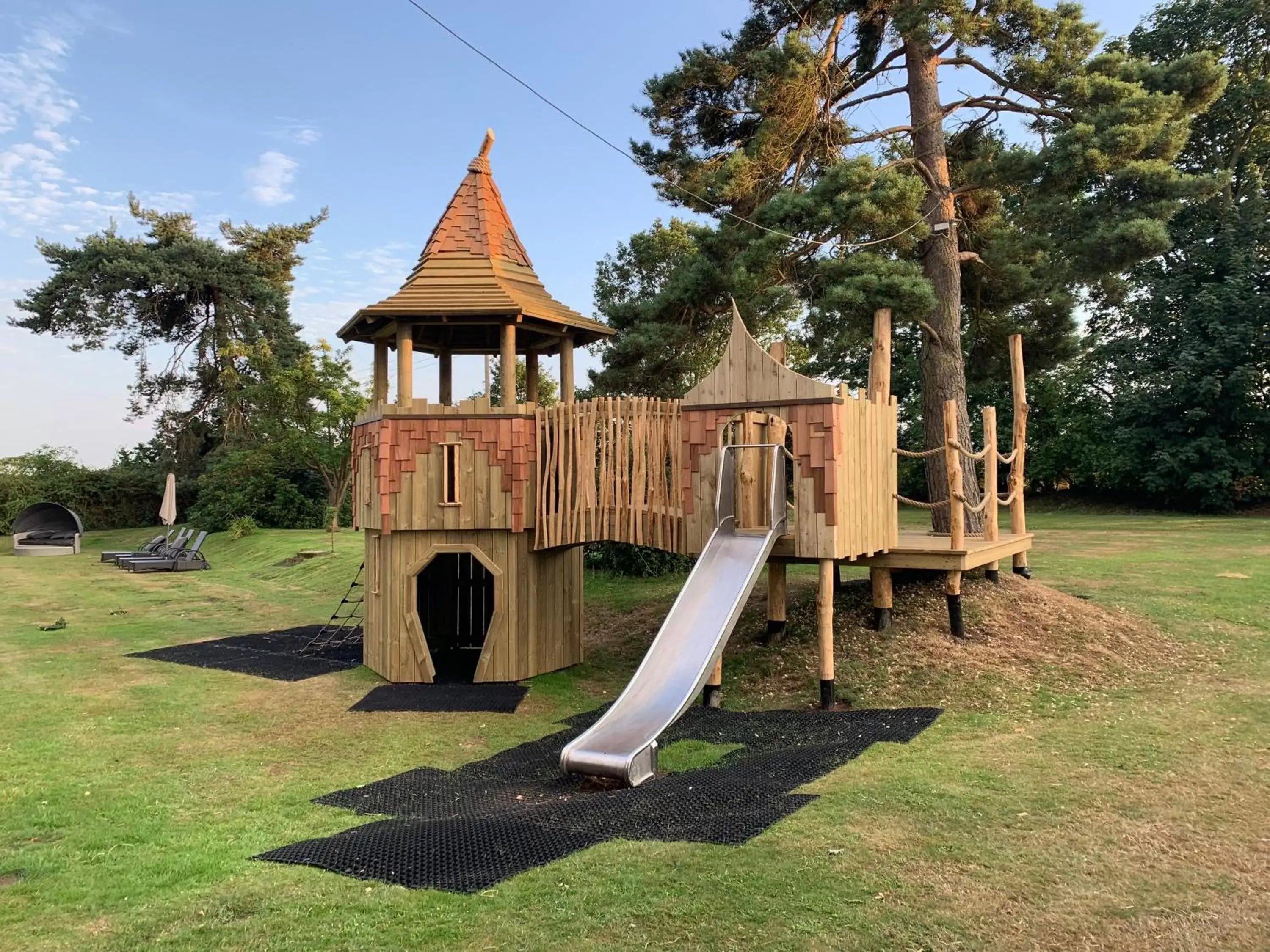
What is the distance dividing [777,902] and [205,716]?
6.73 meters

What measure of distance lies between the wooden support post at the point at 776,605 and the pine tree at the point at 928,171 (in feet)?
9.68

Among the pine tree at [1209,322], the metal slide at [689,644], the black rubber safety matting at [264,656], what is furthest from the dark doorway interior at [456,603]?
the pine tree at [1209,322]

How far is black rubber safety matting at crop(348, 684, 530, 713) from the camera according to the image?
9.07 m

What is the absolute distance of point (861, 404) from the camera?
858cm

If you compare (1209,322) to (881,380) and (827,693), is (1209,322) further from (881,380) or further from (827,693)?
(827,693)

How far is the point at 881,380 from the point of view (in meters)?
9.59

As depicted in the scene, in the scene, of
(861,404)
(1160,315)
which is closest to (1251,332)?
(1160,315)

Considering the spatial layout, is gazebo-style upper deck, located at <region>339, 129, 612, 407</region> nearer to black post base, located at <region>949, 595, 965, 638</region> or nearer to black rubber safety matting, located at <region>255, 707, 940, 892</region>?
black rubber safety matting, located at <region>255, 707, 940, 892</region>

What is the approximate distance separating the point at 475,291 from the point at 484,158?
8.40ft

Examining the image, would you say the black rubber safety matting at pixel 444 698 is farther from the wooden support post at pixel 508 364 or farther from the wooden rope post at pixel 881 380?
the wooden rope post at pixel 881 380

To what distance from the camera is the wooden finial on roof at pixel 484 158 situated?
1204 cm

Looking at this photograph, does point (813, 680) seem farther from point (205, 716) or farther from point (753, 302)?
point (205, 716)

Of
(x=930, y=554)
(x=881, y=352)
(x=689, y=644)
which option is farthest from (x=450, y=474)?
(x=930, y=554)

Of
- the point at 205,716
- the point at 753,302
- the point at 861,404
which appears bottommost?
the point at 205,716
